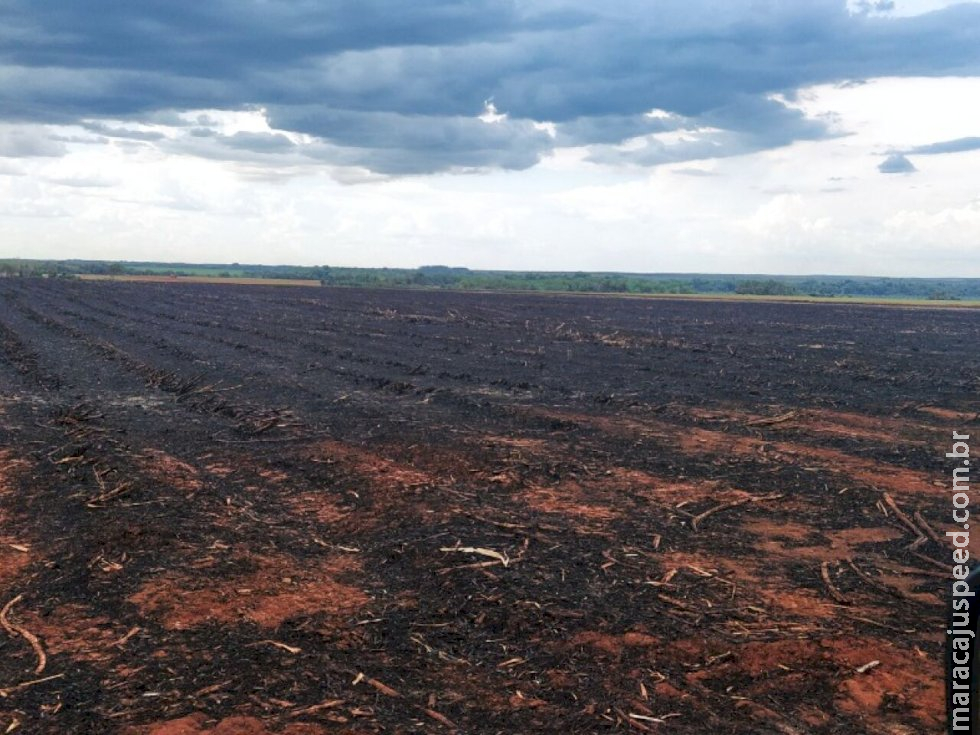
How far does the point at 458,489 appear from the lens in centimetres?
1150

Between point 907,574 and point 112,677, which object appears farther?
point 907,574

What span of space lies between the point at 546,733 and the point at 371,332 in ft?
107

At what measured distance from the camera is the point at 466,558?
8703 millimetres

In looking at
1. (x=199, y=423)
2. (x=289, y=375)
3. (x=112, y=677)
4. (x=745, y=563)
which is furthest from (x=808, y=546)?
(x=289, y=375)

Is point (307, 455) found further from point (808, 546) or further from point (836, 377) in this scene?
point (836, 377)

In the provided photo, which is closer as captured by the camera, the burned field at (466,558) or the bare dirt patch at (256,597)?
the burned field at (466,558)

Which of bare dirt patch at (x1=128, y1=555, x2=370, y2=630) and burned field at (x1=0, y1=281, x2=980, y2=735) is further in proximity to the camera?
bare dirt patch at (x1=128, y1=555, x2=370, y2=630)

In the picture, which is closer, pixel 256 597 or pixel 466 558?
pixel 256 597

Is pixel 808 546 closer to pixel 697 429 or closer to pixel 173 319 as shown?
pixel 697 429

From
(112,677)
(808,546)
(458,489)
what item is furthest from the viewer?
(458,489)

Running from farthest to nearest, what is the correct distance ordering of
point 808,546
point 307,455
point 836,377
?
point 836,377 → point 307,455 → point 808,546

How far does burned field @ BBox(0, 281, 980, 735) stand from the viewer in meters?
5.92

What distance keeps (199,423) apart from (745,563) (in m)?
10.5

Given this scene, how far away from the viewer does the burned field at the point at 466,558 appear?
233 inches
